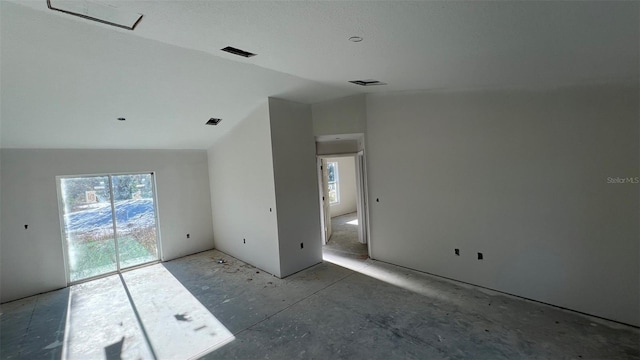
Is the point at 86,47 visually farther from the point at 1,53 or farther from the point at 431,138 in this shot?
the point at 431,138

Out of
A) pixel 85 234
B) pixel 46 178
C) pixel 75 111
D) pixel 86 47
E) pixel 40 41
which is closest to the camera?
pixel 40 41

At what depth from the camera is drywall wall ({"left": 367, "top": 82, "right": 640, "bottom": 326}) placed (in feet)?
9.04

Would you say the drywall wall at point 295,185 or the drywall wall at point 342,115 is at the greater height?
the drywall wall at point 342,115

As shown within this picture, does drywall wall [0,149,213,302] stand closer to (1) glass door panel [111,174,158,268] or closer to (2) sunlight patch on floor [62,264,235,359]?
(1) glass door panel [111,174,158,268]

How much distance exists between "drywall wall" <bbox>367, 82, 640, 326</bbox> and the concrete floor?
1.06 ft

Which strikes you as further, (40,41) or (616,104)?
(616,104)

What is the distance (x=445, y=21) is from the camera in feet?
5.81

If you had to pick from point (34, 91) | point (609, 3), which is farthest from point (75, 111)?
point (609, 3)

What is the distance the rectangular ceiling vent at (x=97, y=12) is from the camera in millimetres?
1797

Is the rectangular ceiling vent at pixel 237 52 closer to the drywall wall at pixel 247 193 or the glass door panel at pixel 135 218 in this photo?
the drywall wall at pixel 247 193

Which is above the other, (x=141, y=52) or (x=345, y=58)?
(x=141, y=52)

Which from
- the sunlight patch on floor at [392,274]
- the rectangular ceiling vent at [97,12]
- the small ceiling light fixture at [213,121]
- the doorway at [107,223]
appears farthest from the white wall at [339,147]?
the rectangular ceiling vent at [97,12]

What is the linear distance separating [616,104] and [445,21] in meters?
2.31

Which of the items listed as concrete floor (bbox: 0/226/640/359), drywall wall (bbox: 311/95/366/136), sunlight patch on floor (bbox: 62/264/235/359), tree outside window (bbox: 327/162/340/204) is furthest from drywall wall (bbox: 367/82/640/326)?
tree outside window (bbox: 327/162/340/204)
